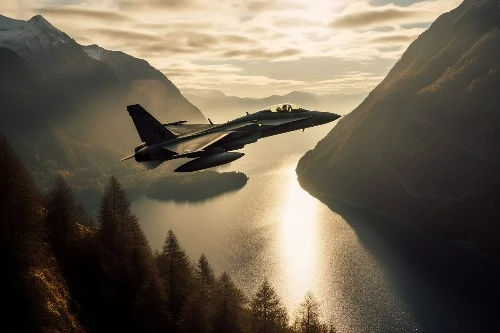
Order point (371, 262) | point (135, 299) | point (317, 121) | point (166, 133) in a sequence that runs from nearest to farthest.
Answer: point (166, 133), point (317, 121), point (135, 299), point (371, 262)

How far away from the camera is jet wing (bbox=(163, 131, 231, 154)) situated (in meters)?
39.8

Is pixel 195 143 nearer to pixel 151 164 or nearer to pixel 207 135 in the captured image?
pixel 207 135

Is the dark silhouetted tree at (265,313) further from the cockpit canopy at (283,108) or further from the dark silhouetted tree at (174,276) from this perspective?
the cockpit canopy at (283,108)

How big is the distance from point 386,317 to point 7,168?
11433 centimetres

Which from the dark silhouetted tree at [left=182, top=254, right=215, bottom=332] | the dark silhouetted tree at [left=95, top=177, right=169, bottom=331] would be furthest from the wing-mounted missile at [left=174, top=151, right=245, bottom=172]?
the dark silhouetted tree at [left=182, top=254, right=215, bottom=332]

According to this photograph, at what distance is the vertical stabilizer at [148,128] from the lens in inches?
1791

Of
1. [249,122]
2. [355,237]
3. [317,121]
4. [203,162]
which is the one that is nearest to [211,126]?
[249,122]

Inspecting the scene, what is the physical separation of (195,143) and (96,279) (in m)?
49.5

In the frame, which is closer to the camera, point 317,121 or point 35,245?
point 317,121

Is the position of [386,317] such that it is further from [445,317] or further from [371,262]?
[371,262]

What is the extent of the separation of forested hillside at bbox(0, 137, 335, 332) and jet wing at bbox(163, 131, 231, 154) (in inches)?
1344

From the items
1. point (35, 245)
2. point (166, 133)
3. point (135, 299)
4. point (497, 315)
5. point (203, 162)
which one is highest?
point (166, 133)

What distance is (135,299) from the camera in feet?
265

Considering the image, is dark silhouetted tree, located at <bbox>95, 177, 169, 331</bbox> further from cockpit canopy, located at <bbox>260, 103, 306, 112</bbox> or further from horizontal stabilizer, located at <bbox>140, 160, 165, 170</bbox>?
cockpit canopy, located at <bbox>260, 103, 306, 112</bbox>
